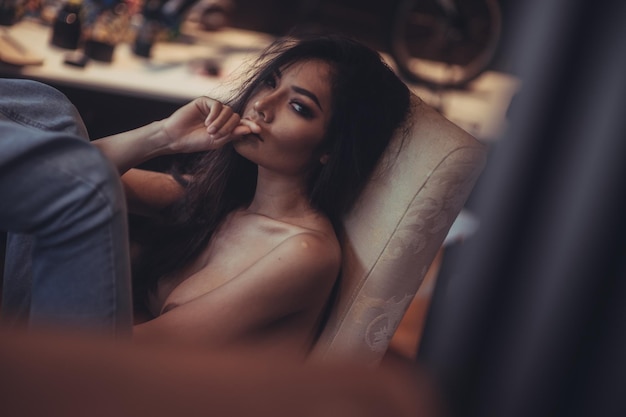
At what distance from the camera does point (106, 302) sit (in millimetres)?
799

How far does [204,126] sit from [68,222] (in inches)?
17.4

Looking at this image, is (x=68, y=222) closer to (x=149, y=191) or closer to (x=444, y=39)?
(x=149, y=191)

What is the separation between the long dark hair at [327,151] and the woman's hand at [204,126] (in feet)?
0.20

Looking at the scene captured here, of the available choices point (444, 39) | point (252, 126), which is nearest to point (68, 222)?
point (252, 126)

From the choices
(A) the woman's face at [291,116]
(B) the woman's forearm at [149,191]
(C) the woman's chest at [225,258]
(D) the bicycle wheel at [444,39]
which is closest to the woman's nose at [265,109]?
(A) the woman's face at [291,116]

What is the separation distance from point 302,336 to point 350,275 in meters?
0.12

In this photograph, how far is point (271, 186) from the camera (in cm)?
118

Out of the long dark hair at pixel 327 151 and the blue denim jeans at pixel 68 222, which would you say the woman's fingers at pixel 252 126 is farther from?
the blue denim jeans at pixel 68 222

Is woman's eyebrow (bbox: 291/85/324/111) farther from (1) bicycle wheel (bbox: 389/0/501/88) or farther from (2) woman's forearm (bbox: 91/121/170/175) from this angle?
(1) bicycle wheel (bbox: 389/0/501/88)

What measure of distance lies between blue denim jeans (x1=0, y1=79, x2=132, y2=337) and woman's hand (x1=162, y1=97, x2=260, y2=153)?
0.33 metres

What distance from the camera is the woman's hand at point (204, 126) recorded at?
1104mm

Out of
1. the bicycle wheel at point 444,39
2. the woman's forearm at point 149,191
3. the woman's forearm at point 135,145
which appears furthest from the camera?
the bicycle wheel at point 444,39

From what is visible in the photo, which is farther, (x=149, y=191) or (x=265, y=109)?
(x=149, y=191)

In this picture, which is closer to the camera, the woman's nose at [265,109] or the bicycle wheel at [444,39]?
the woman's nose at [265,109]
